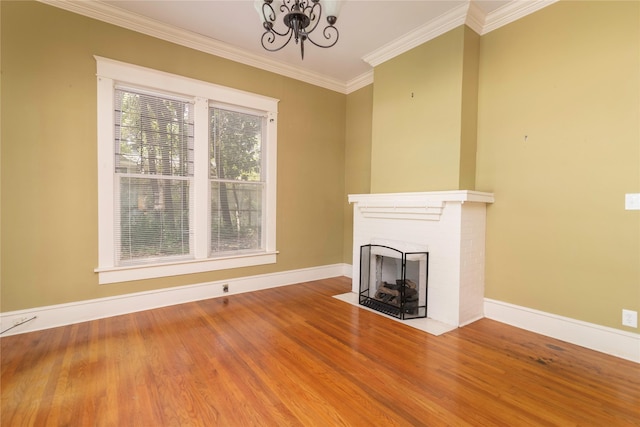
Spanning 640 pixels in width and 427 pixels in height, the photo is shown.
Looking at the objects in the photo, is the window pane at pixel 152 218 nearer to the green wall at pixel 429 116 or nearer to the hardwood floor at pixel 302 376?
the hardwood floor at pixel 302 376

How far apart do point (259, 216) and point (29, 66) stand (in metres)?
2.59

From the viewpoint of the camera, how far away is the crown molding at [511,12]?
260 cm

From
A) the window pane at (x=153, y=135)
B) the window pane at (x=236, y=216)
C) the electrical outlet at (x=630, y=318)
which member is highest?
the window pane at (x=153, y=135)

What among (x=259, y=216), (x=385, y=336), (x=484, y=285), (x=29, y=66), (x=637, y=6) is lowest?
(x=385, y=336)

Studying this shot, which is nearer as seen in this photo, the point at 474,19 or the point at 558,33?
the point at 558,33

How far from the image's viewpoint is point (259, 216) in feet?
12.9

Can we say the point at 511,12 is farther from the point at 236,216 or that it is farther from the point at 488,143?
the point at 236,216

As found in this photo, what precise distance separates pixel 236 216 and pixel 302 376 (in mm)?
2321

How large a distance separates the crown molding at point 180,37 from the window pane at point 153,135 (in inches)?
26.6

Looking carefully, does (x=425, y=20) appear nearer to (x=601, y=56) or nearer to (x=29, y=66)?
(x=601, y=56)

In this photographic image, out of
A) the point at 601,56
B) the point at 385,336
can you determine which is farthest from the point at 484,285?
Answer: the point at 601,56

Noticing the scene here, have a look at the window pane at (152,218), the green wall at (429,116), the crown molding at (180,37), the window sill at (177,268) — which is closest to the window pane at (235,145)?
the window pane at (152,218)

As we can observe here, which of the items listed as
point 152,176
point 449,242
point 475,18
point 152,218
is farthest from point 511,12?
point 152,218

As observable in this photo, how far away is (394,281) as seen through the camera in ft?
10.8
